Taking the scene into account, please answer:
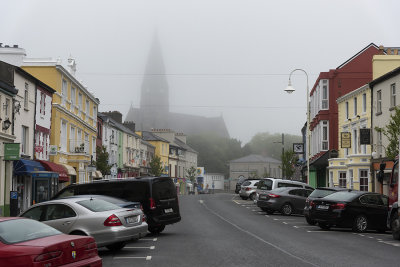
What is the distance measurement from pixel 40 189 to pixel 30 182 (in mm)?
1377

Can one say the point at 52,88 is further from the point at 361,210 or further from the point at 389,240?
the point at 389,240

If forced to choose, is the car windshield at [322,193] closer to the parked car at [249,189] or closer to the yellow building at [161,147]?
the parked car at [249,189]

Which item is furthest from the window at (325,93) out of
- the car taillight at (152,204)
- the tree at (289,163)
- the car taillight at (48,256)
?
the car taillight at (48,256)

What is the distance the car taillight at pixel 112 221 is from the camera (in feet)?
42.9

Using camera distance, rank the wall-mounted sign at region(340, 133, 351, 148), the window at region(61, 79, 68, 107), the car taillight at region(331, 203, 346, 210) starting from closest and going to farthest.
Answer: the car taillight at region(331, 203, 346, 210)
the wall-mounted sign at region(340, 133, 351, 148)
the window at region(61, 79, 68, 107)

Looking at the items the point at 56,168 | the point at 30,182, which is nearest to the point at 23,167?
the point at 30,182

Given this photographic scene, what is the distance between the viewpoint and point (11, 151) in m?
26.2

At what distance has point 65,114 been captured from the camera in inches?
1606

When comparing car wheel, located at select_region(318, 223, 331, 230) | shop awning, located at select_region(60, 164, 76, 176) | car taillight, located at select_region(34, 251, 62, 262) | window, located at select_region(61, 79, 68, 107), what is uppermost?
window, located at select_region(61, 79, 68, 107)

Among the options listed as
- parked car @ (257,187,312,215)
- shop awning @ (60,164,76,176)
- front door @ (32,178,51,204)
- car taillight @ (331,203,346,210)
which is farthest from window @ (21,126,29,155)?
car taillight @ (331,203,346,210)

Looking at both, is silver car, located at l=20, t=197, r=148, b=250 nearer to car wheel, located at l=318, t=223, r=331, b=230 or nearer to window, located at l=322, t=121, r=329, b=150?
car wheel, located at l=318, t=223, r=331, b=230

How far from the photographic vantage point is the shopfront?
29359mm

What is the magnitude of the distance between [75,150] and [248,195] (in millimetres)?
14299

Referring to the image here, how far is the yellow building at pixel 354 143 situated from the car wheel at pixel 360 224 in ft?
52.9
